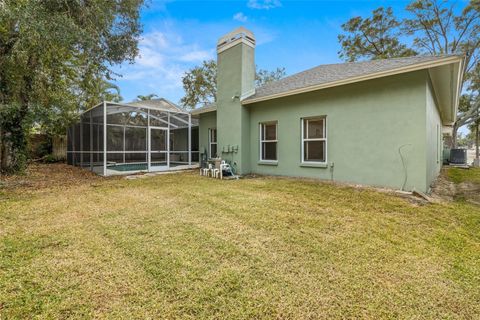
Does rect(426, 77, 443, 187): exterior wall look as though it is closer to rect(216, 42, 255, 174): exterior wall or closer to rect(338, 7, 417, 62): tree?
rect(216, 42, 255, 174): exterior wall

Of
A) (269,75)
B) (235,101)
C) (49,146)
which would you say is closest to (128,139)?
(235,101)

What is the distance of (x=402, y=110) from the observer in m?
5.80

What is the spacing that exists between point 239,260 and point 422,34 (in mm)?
23827

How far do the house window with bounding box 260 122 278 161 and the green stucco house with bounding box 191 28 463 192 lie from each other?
38mm

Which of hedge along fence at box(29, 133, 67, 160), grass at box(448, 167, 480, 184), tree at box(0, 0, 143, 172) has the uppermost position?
tree at box(0, 0, 143, 172)

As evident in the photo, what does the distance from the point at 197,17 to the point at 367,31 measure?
13938 millimetres

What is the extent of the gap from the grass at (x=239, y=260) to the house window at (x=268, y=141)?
422cm

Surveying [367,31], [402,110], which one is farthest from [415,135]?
[367,31]

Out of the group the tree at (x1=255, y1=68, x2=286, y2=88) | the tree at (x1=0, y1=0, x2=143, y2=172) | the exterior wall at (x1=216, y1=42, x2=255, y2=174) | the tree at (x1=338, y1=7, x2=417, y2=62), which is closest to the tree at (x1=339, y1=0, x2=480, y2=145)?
the tree at (x1=338, y1=7, x2=417, y2=62)

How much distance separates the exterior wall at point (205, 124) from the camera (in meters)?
11.1

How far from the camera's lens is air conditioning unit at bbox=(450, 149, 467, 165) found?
14.6 metres

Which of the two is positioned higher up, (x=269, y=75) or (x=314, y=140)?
(x=269, y=75)

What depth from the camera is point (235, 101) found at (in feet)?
30.0

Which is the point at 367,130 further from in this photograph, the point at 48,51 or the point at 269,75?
the point at 269,75
